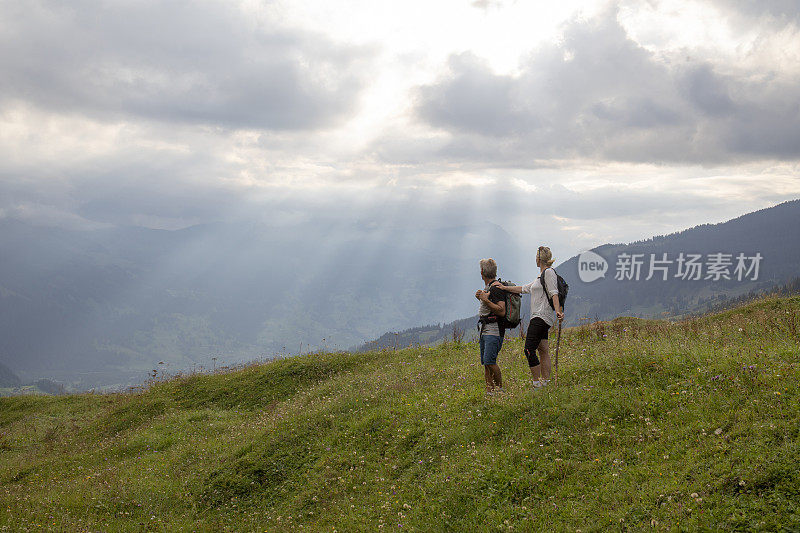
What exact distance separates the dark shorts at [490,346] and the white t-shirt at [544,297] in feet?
3.44

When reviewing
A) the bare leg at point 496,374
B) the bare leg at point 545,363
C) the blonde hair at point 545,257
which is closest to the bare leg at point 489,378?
the bare leg at point 496,374

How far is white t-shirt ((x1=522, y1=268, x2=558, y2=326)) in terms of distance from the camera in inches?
403

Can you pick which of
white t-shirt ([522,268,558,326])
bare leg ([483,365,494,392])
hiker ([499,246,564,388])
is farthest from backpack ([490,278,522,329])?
bare leg ([483,365,494,392])

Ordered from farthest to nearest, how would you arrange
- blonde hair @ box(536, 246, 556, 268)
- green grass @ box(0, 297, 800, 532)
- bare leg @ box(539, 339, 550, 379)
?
bare leg @ box(539, 339, 550, 379), blonde hair @ box(536, 246, 556, 268), green grass @ box(0, 297, 800, 532)

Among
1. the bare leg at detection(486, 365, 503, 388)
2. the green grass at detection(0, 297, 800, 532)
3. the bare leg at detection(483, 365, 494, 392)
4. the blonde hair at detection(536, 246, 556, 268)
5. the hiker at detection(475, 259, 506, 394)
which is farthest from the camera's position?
the bare leg at detection(483, 365, 494, 392)

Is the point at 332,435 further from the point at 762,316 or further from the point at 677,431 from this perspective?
the point at 762,316

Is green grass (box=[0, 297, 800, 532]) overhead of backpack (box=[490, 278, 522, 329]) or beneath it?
beneath

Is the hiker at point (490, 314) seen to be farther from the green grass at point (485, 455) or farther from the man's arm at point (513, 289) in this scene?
the green grass at point (485, 455)

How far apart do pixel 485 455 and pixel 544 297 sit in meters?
3.67

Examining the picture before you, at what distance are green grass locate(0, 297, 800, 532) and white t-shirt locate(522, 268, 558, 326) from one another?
1693mm

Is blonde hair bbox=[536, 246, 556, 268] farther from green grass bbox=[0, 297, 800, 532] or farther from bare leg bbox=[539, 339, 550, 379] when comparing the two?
green grass bbox=[0, 297, 800, 532]

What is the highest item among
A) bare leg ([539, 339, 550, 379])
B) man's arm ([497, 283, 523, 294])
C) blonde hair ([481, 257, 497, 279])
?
blonde hair ([481, 257, 497, 279])

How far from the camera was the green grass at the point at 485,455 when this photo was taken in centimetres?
679

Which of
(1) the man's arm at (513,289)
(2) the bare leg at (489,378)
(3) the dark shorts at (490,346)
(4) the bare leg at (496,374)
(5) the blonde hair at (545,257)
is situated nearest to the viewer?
(5) the blonde hair at (545,257)
